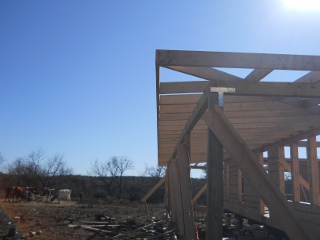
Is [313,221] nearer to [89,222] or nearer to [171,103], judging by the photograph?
[171,103]

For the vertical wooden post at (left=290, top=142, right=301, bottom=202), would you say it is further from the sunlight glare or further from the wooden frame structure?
the sunlight glare

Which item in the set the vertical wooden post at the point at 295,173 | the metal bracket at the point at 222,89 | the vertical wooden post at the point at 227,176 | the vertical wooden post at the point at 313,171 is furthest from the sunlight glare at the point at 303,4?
the vertical wooden post at the point at 227,176

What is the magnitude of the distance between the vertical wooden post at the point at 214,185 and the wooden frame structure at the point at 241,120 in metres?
0.01

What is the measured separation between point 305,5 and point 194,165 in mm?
13743

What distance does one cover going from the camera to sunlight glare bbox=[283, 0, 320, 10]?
17.2 feet

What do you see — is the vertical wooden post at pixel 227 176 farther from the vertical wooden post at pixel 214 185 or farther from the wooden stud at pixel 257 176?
the wooden stud at pixel 257 176

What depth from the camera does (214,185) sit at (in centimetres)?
401

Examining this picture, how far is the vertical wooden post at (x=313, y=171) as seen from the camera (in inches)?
344

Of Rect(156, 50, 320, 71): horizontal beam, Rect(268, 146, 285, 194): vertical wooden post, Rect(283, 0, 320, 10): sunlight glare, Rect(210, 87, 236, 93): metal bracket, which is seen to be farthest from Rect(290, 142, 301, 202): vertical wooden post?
Rect(210, 87, 236, 93): metal bracket

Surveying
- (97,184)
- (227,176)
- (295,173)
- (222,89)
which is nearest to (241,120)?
(295,173)

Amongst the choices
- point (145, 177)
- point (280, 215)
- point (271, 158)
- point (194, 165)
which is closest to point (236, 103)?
point (280, 215)

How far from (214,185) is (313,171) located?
569cm

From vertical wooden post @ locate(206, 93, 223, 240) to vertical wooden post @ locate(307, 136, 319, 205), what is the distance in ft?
18.4

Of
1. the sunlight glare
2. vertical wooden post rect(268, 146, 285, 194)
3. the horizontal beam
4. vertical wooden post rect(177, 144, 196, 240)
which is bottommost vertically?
vertical wooden post rect(177, 144, 196, 240)
